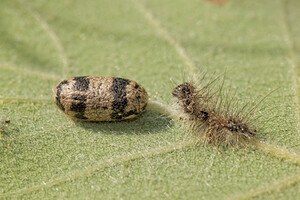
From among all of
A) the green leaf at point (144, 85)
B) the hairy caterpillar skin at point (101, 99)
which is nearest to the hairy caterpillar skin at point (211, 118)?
the green leaf at point (144, 85)

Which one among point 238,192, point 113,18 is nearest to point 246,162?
point 238,192

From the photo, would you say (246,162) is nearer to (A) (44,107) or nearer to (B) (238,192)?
(B) (238,192)

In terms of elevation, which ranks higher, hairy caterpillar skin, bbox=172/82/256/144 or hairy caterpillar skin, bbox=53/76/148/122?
hairy caterpillar skin, bbox=53/76/148/122

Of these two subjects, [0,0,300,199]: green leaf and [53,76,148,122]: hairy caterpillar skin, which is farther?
[53,76,148,122]: hairy caterpillar skin

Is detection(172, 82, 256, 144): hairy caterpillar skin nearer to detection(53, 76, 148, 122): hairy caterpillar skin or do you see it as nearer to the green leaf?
the green leaf

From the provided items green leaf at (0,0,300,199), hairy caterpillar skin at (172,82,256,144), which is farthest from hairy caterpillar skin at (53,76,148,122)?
hairy caterpillar skin at (172,82,256,144)

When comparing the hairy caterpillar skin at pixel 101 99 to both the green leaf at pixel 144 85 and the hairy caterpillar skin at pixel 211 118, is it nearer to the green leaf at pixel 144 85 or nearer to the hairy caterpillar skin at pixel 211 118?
the green leaf at pixel 144 85

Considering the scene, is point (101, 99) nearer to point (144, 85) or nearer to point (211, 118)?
point (144, 85)

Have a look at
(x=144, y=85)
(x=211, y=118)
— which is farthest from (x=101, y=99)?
(x=211, y=118)
